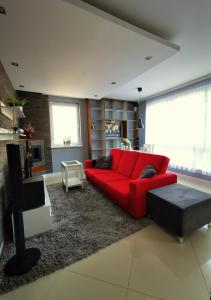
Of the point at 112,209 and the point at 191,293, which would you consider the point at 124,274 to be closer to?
the point at 191,293

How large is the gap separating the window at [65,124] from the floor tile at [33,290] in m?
3.80

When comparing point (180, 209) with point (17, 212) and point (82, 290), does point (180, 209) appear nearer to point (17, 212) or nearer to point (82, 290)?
point (82, 290)

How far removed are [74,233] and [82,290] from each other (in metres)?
0.68

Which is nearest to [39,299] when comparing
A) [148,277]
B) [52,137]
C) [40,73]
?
[148,277]

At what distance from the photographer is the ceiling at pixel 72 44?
4.53 feet

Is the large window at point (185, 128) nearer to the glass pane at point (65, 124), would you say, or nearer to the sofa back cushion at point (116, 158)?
the sofa back cushion at point (116, 158)

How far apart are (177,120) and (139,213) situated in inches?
122

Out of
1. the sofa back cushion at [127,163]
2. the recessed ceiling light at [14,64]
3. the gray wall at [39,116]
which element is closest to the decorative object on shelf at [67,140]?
the gray wall at [39,116]

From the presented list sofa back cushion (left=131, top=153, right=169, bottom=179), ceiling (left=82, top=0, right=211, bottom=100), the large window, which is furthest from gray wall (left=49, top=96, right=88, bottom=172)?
ceiling (left=82, top=0, right=211, bottom=100)

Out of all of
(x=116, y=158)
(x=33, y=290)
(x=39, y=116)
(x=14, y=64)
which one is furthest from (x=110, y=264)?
(x=39, y=116)

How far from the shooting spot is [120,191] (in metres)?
2.21

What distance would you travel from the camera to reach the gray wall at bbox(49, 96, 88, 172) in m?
4.58

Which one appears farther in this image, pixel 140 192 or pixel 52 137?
pixel 52 137

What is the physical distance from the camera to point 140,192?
1.98 meters
